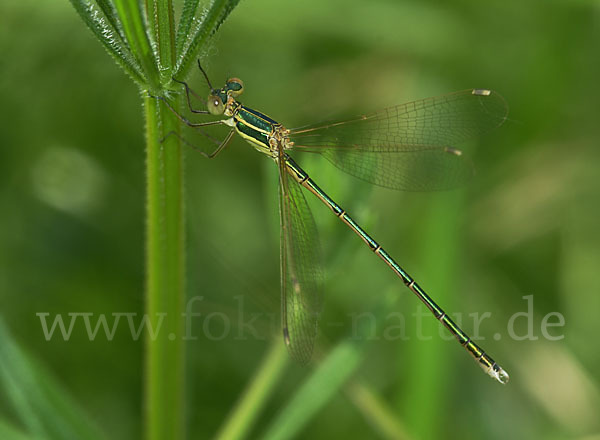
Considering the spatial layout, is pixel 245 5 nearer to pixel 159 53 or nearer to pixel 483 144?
pixel 483 144

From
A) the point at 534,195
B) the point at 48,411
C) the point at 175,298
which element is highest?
the point at 534,195

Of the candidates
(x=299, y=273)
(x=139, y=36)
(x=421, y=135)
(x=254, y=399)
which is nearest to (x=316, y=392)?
(x=254, y=399)

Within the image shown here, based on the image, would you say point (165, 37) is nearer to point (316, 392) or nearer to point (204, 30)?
point (204, 30)

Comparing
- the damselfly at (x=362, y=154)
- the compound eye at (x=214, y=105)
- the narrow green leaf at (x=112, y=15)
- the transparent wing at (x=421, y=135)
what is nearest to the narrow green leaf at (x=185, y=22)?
the narrow green leaf at (x=112, y=15)

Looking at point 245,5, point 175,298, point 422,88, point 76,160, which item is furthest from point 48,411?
point 422,88

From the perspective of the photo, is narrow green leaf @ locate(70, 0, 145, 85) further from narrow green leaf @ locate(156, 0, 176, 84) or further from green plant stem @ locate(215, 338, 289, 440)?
green plant stem @ locate(215, 338, 289, 440)

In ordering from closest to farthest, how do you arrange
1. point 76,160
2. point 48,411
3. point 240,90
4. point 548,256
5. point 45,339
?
point 48,411 < point 240,90 < point 45,339 < point 76,160 < point 548,256

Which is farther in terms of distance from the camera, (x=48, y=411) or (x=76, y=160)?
(x=76, y=160)
